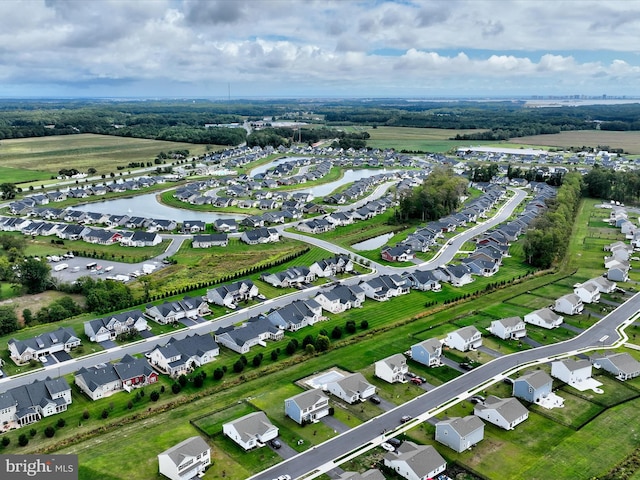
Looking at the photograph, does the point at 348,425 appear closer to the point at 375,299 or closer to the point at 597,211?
the point at 375,299

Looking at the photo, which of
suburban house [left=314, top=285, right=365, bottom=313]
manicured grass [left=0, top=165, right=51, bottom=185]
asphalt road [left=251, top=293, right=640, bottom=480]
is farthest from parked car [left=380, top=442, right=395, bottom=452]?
manicured grass [left=0, top=165, right=51, bottom=185]

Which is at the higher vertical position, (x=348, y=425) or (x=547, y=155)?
(x=547, y=155)

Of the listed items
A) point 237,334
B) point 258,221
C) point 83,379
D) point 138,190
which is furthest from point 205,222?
point 83,379

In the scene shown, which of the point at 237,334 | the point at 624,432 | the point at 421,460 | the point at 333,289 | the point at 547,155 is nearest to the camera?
the point at 421,460

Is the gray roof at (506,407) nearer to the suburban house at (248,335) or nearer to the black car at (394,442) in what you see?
the black car at (394,442)

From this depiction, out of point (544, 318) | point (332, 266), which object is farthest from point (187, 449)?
point (332, 266)
